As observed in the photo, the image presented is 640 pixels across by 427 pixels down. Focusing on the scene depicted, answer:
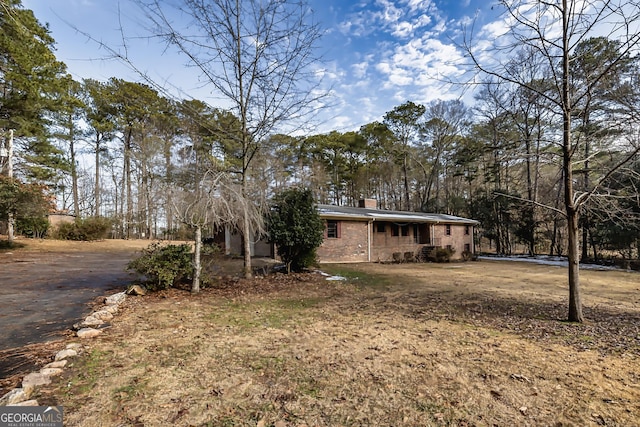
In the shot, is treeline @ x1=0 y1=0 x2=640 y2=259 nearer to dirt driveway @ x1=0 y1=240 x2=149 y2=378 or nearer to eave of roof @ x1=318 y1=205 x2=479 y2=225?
dirt driveway @ x1=0 y1=240 x2=149 y2=378

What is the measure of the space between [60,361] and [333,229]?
37.7 feet

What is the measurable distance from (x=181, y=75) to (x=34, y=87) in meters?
10.5

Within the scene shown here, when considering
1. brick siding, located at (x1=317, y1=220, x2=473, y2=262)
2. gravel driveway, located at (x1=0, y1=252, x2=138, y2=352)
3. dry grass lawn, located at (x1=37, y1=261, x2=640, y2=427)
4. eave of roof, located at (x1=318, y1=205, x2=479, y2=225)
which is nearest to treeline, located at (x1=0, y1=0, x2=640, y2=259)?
gravel driveway, located at (x1=0, y1=252, x2=138, y2=352)

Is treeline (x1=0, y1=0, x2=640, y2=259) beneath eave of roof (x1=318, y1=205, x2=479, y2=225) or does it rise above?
above

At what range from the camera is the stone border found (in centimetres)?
221

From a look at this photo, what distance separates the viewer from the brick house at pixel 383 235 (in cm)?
1380

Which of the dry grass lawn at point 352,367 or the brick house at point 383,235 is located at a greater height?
the brick house at point 383,235

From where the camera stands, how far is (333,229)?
13867 millimetres

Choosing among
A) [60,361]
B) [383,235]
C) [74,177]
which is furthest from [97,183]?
[60,361]

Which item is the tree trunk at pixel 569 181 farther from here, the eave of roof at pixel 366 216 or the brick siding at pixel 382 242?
the brick siding at pixel 382 242

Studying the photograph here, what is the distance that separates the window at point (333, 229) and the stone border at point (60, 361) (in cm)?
965

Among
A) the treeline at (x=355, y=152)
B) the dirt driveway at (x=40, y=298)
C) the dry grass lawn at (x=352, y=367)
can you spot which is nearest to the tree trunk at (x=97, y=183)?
the treeline at (x=355, y=152)

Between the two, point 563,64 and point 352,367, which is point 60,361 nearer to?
point 352,367

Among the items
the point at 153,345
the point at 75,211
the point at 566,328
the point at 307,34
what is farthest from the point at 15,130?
the point at 566,328
